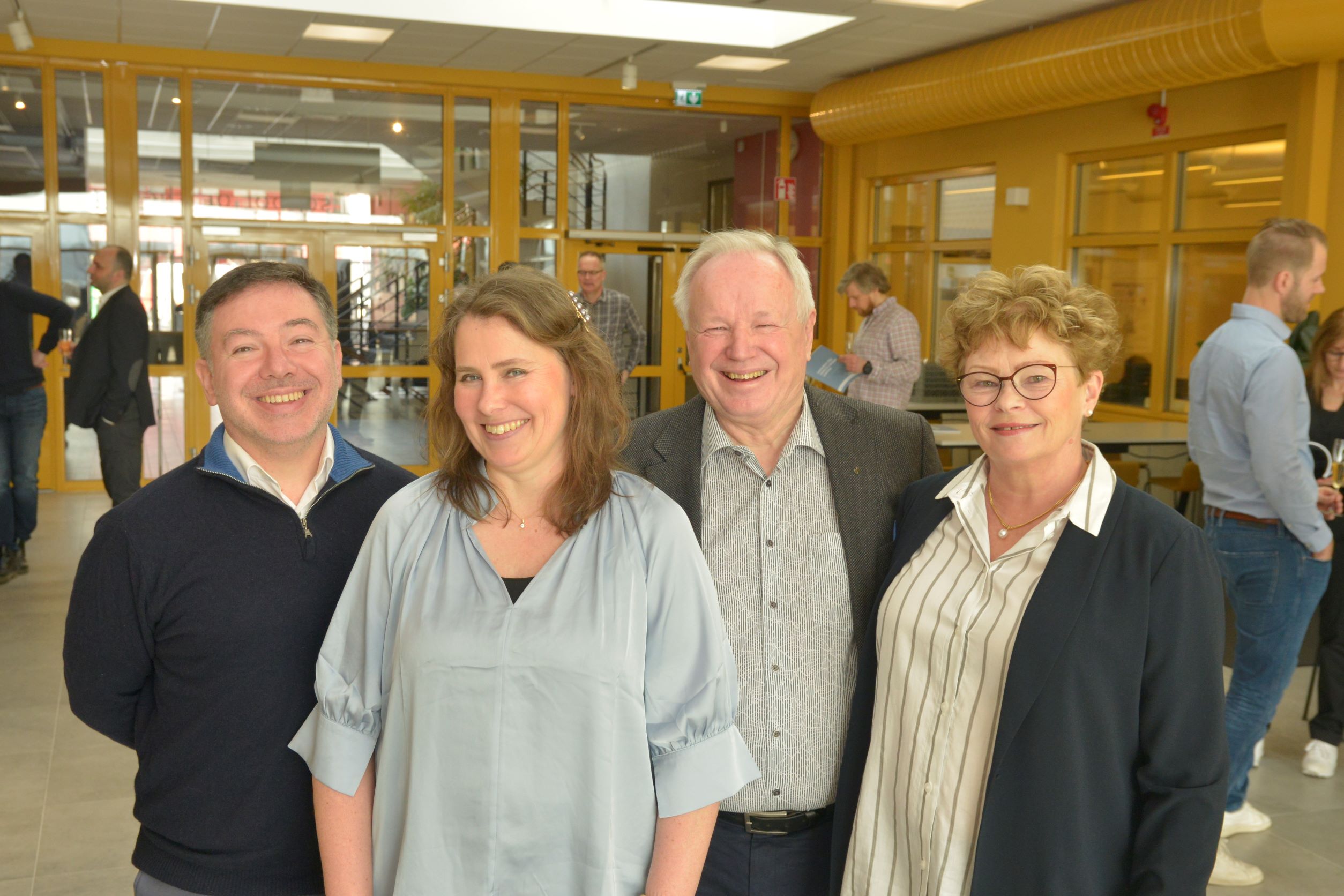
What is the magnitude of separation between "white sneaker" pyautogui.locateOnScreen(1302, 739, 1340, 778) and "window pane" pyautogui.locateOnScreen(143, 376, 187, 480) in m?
9.97

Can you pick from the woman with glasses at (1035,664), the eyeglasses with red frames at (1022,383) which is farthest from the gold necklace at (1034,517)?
the eyeglasses with red frames at (1022,383)

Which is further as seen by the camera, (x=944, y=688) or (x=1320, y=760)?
(x=1320, y=760)

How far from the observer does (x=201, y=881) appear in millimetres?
1850

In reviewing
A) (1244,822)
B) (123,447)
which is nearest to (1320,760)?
(1244,822)

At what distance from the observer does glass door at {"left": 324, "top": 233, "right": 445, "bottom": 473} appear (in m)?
11.9

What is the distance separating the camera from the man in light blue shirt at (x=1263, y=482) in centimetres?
389

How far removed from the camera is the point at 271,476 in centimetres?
197

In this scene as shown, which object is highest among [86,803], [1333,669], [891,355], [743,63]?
[743,63]

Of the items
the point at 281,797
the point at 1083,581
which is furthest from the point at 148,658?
the point at 1083,581

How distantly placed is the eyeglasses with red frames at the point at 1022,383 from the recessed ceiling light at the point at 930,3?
7.60m

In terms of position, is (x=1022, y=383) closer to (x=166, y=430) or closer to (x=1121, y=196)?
(x=1121, y=196)

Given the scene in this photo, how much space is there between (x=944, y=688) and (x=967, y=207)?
10351 millimetres

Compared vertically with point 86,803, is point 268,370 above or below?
above

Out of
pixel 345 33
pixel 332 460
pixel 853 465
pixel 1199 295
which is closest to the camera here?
pixel 332 460
